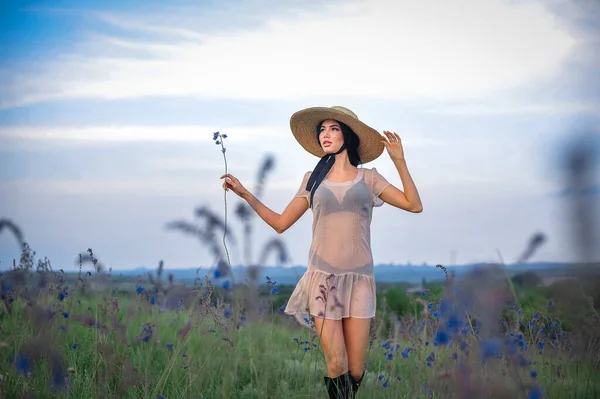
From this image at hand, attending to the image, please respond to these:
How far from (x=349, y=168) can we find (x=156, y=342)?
2.46m

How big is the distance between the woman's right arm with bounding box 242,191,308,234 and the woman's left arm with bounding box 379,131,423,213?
61 centimetres

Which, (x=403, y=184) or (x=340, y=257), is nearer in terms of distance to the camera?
(x=340, y=257)

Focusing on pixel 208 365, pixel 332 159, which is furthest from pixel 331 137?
pixel 208 365

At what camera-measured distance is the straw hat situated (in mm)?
4641

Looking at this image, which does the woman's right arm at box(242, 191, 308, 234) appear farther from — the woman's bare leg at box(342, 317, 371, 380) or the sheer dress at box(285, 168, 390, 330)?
the woman's bare leg at box(342, 317, 371, 380)

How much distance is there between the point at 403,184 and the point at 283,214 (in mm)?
853

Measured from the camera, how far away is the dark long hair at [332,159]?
14.9 feet

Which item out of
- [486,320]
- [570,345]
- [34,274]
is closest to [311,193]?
[570,345]

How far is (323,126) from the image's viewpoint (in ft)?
15.5

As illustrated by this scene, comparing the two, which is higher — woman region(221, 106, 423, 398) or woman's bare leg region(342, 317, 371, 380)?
woman region(221, 106, 423, 398)

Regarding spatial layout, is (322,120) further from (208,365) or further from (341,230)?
(208,365)

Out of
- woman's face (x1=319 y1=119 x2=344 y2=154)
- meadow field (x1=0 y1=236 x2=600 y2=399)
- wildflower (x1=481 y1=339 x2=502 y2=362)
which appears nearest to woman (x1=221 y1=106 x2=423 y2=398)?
woman's face (x1=319 y1=119 x2=344 y2=154)

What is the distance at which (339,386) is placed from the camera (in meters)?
4.22

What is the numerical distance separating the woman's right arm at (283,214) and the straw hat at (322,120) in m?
0.57
